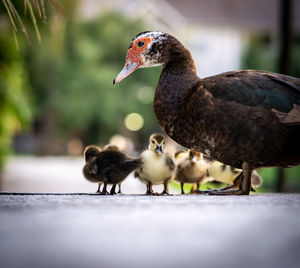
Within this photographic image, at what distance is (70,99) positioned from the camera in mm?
26719

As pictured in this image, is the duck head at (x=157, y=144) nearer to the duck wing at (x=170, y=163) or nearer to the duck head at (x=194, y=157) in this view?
the duck wing at (x=170, y=163)

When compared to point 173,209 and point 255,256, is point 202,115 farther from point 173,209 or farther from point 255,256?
point 255,256

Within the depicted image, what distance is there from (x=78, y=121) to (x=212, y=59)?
987 centimetres

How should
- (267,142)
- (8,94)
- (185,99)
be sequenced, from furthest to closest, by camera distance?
1. (8,94)
2. (185,99)
3. (267,142)

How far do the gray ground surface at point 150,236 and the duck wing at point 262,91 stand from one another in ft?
2.64

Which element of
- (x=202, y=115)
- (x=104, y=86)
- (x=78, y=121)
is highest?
(x=202, y=115)

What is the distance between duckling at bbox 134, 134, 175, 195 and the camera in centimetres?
313

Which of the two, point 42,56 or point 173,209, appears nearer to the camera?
point 173,209

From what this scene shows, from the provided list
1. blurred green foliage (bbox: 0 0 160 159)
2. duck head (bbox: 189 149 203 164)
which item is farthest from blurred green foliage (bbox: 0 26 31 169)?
blurred green foliage (bbox: 0 0 160 159)

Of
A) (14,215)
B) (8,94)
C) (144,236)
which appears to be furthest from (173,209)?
(8,94)

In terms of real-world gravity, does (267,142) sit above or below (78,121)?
above

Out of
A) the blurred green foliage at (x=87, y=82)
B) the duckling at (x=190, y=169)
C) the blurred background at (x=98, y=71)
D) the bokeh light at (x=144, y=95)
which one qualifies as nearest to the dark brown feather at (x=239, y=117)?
the duckling at (x=190, y=169)

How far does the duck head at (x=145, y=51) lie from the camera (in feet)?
9.41

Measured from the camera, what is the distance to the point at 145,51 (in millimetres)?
2879
